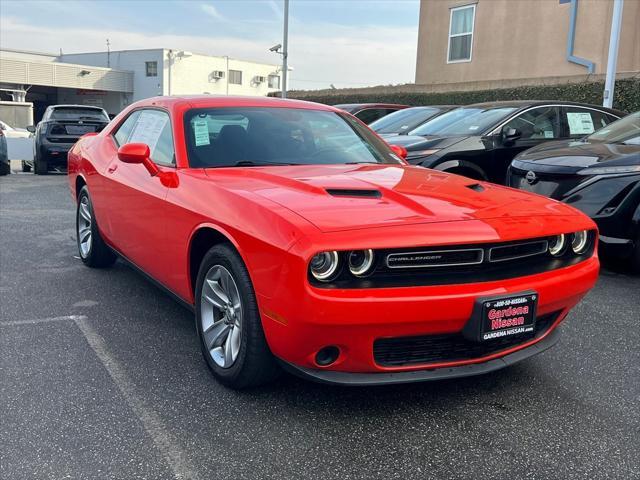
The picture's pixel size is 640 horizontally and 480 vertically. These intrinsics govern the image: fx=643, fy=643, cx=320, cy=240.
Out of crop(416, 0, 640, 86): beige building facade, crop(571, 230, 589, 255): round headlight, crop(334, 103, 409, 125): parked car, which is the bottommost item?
crop(571, 230, 589, 255): round headlight

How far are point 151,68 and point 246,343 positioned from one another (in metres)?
49.2

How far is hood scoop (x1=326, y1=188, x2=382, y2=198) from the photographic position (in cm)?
299

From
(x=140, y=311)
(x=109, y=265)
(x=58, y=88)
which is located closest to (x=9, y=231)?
(x=109, y=265)

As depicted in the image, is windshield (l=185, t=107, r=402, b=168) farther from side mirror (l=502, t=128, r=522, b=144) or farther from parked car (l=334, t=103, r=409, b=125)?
parked car (l=334, t=103, r=409, b=125)

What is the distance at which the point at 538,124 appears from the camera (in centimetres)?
762

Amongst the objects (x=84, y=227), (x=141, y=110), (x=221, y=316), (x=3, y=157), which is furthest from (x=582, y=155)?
(x=3, y=157)

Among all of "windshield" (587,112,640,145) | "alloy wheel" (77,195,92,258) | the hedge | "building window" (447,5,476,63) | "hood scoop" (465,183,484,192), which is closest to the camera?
"hood scoop" (465,183,484,192)

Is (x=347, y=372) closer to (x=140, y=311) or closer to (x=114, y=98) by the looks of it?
(x=140, y=311)

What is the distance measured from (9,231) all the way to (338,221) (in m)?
5.40

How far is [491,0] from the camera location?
16.2m

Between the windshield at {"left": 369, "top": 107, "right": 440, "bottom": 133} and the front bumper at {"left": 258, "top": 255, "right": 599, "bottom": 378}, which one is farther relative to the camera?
the windshield at {"left": 369, "top": 107, "right": 440, "bottom": 133}

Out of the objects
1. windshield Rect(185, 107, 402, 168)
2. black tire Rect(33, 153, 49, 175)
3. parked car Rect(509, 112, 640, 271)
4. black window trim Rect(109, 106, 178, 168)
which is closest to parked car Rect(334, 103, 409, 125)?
parked car Rect(509, 112, 640, 271)

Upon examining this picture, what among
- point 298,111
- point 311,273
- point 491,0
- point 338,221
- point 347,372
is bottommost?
point 347,372

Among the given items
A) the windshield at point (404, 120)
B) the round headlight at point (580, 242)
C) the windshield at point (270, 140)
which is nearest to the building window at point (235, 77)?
the windshield at point (404, 120)
